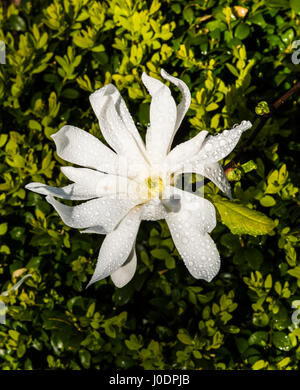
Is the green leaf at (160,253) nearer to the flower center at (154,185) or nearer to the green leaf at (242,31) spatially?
the flower center at (154,185)

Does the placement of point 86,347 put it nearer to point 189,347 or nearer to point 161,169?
point 189,347

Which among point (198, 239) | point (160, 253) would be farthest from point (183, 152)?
point (160, 253)

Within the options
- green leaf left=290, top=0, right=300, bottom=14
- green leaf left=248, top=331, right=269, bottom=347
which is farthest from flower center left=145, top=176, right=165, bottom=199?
green leaf left=290, top=0, right=300, bottom=14

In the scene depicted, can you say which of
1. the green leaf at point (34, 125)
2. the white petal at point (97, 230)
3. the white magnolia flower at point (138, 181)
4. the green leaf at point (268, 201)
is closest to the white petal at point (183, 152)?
the white magnolia flower at point (138, 181)

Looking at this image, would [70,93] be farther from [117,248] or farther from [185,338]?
[185,338]

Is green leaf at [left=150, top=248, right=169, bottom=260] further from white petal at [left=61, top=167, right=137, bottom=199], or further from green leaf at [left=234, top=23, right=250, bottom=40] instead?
green leaf at [left=234, top=23, right=250, bottom=40]

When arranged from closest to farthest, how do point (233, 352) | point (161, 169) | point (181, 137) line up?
point (161, 169) < point (181, 137) < point (233, 352)
